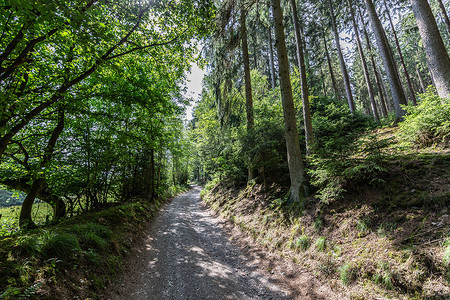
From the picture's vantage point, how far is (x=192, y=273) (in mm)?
4637

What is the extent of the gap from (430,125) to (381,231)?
3.53 metres

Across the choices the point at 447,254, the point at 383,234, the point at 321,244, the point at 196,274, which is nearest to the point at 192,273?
the point at 196,274

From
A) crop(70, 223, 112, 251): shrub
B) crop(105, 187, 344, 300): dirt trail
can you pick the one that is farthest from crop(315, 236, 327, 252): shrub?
crop(70, 223, 112, 251): shrub

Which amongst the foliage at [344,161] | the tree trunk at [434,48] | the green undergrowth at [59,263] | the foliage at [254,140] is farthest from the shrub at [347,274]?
the tree trunk at [434,48]

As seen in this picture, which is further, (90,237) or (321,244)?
(90,237)

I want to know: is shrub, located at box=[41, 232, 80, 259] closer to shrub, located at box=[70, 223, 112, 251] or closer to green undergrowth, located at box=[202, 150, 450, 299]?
shrub, located at box=[70, 223, 112, 251]

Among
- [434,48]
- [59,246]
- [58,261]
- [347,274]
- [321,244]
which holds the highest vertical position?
[434,48]

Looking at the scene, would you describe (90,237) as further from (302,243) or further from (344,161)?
(344,161)

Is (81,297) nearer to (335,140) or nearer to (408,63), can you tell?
(335,140)

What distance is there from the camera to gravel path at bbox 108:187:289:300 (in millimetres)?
3840

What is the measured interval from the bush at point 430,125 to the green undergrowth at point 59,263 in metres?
8.63

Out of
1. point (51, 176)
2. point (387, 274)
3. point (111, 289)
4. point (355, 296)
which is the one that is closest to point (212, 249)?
point (111, 289)

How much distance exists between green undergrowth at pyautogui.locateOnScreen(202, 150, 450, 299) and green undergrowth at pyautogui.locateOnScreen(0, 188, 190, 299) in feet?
14.5

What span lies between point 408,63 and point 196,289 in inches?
2030
